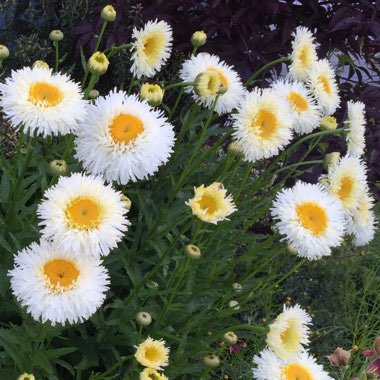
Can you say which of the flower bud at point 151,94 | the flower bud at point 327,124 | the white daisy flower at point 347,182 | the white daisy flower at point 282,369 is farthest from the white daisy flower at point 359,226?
the flower bud at point 151,94

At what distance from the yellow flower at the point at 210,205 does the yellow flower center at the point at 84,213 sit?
0.95ft

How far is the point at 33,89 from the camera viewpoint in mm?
1702

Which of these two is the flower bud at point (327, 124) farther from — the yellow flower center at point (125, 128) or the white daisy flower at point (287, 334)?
the yellow flower center at point (125, 128)

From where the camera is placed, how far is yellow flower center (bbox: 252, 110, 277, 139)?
6.56 ft

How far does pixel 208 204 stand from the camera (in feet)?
5.72

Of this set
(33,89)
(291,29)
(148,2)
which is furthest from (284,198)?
(148,2)

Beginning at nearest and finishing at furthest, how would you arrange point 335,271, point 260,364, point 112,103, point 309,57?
point 112,103 < point 260,364 < point 309,57 < point 335,271

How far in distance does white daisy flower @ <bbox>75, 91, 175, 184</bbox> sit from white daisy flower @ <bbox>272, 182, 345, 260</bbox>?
0.34m

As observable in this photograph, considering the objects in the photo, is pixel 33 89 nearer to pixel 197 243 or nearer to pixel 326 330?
pixel 197 243

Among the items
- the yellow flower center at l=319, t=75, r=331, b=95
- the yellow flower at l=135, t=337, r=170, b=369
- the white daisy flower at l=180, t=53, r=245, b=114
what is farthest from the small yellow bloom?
the yellow flower center at l=319, t=75, r=331, b=95

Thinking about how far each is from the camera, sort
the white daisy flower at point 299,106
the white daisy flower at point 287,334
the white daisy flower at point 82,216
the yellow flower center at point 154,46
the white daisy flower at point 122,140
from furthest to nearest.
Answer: the yellow flower center at point 154,46 < the white daisy flower at point 299,106 < the white daisy flower at point 287,334 < the white daisy flower at point 122,140 < the white daisy flower at point 82,216

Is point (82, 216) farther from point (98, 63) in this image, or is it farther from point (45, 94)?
point (98, 63)

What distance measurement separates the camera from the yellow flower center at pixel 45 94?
5.44 ft

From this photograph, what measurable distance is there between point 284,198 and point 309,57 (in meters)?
0.70
